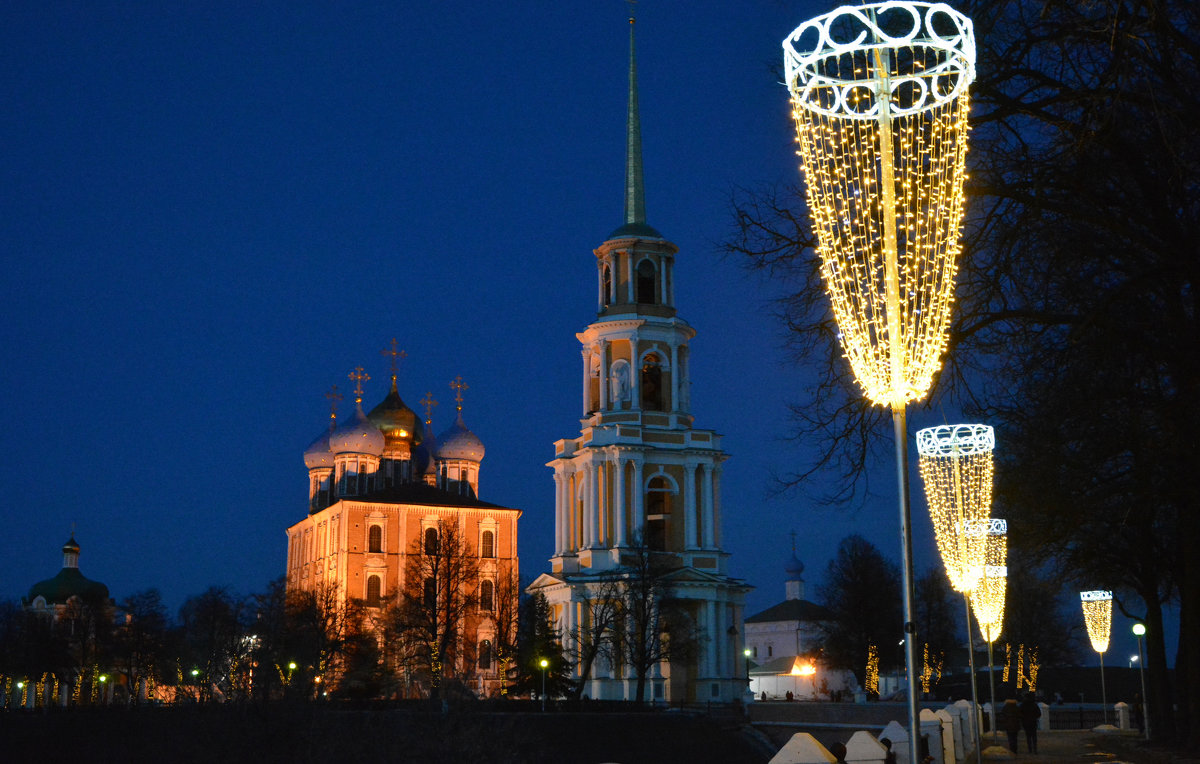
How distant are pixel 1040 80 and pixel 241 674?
42401 mm

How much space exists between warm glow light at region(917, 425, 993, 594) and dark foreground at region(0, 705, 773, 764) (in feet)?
63.1

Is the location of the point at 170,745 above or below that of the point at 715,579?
below

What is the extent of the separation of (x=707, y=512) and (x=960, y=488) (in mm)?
37974

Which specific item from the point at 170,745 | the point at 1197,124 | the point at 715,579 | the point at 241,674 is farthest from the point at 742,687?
the point at 1197,124

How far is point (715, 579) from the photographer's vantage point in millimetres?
57625

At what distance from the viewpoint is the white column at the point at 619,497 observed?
57.6 meters

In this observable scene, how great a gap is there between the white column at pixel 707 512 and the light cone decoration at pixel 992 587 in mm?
31513

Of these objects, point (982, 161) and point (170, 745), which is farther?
point (170, 745)

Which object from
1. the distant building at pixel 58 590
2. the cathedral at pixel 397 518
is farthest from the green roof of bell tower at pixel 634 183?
the distant building at pixel 58 590

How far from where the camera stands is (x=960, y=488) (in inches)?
871

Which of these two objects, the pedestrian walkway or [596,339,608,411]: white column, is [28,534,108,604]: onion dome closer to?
[596,339,608,411]: white column

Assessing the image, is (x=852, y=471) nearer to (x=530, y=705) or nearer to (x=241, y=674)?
(x=530, y=705)

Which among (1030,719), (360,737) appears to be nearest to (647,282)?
(360,737)

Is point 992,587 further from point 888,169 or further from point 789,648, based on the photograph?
point 789,648
